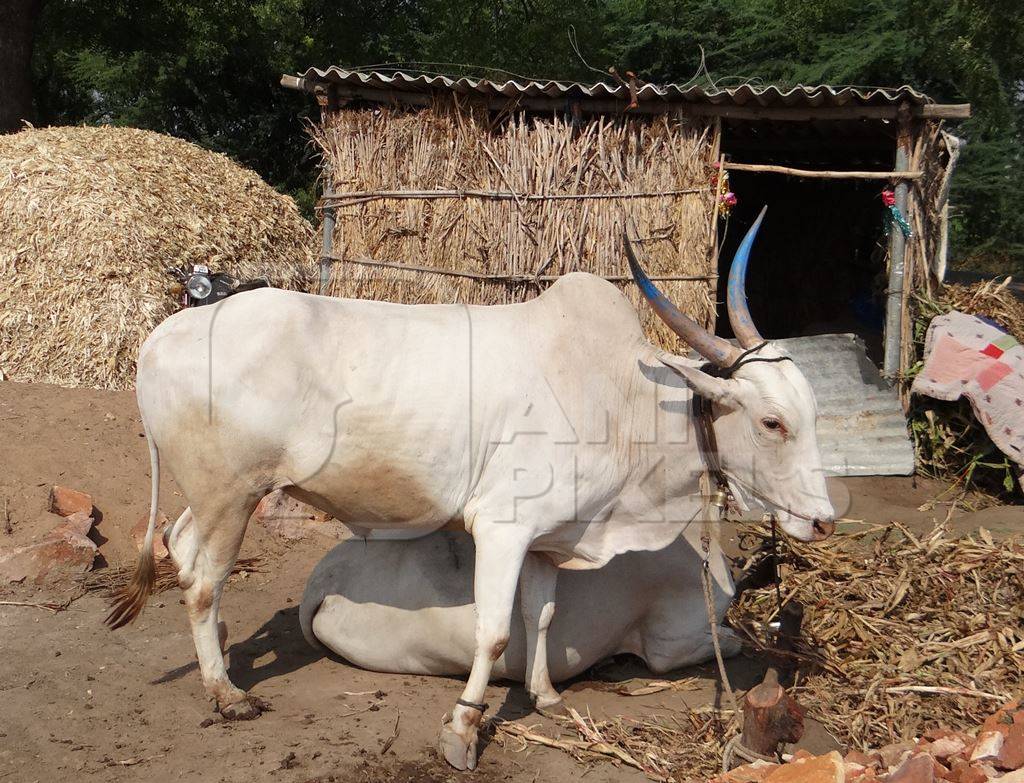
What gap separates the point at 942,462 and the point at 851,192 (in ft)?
15.1

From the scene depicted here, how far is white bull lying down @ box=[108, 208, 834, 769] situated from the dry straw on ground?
11.4 ft

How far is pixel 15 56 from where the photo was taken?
11.8m

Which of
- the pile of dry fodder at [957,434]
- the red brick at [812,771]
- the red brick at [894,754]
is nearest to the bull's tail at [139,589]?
the red brick at [812,771]

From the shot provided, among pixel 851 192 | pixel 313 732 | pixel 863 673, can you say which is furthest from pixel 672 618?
pixel 851 192

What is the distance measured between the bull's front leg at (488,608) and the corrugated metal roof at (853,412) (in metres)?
4.19

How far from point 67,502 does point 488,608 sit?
312 cm

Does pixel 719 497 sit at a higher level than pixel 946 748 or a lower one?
higher

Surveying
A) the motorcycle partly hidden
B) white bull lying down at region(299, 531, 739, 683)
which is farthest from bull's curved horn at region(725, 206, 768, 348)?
the motorcycle partly hidden

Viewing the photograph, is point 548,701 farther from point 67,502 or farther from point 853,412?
point 853,412

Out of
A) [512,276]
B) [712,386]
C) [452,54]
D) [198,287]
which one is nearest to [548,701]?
[712,386]

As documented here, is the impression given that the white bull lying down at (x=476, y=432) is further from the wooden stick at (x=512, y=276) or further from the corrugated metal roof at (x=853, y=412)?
the corrugated metal roof at (x=853, y=412)

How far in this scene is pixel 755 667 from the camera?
445cm

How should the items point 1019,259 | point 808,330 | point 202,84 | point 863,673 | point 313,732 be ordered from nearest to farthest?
1. point 313,732
2. point 863,673
3. point 808,330
4. point 202,84
5. point 1019,259

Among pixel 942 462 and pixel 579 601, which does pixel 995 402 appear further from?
pixel 579 601
